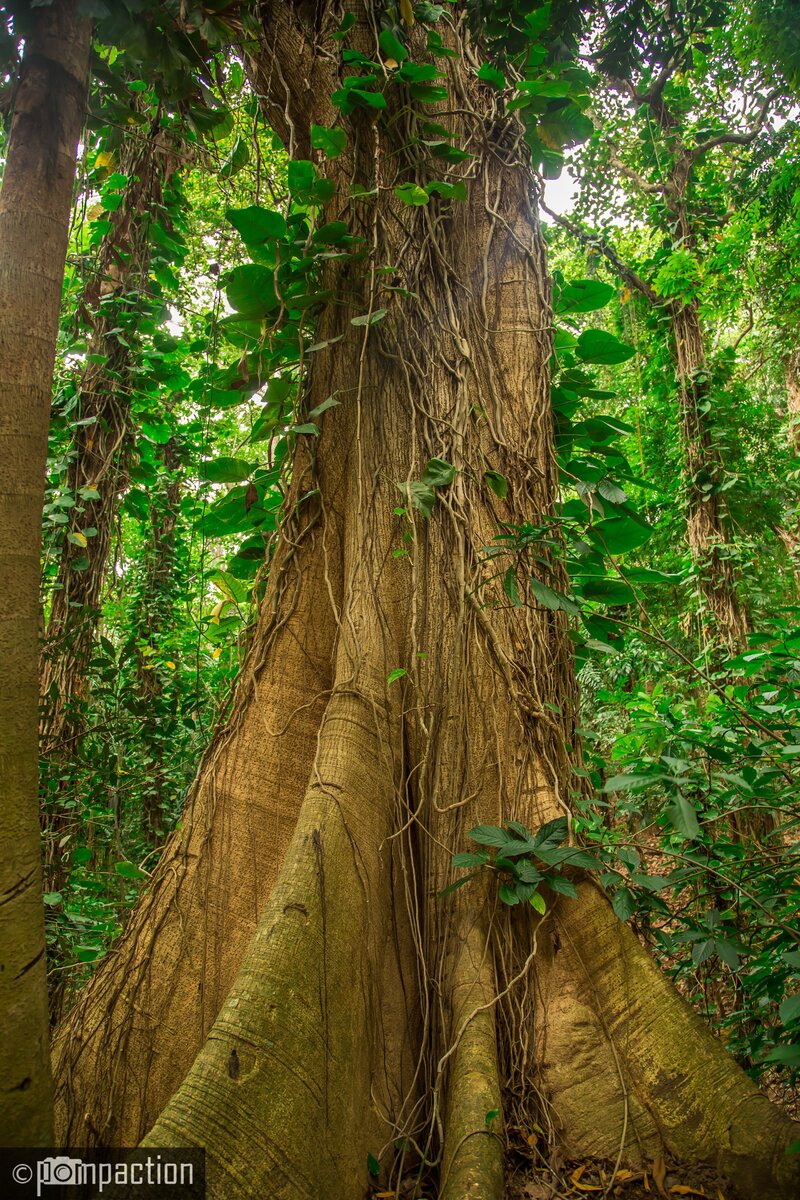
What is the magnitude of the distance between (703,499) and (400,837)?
5.13 m

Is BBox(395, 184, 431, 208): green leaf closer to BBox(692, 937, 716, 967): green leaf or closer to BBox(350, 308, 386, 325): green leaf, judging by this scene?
BBox(350, 308, 386, 325): green leaf

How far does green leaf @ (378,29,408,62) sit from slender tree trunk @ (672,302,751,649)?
4.58m

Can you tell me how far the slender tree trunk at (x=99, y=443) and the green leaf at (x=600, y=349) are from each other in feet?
6.87

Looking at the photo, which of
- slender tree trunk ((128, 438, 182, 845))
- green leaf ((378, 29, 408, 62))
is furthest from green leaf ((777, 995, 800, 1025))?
slender tree trunk ((128, 438, 182, 845))

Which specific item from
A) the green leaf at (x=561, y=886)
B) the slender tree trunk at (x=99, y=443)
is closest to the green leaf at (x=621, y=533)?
the green leaf at (x=561, y=886)

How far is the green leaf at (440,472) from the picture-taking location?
6.87ft

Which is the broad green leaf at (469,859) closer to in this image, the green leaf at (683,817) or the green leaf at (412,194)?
the green leaf at (683,817)

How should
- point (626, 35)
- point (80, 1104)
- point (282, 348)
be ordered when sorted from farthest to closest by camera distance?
point (282, 348)
point (626, 35)
point (80, 1104)

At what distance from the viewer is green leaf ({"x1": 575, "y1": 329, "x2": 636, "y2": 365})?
99.0 inches

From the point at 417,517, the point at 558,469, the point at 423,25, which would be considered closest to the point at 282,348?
the point at 417,517

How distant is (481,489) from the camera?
2.14 meters

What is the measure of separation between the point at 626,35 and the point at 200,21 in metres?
1.26

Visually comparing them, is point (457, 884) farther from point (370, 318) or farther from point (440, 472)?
point (370, 318)

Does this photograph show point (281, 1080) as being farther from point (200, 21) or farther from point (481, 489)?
point (200, 21)
